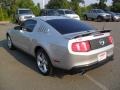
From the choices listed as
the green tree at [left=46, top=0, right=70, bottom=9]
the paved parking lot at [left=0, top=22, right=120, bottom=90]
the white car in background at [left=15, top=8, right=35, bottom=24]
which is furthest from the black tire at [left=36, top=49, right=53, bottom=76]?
the green tree at [left=46, top=0, right=70, bottom=9]

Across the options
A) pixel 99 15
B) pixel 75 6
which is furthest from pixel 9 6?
pixel 99 15

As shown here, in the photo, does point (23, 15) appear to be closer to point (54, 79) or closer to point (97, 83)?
point (54, 79)

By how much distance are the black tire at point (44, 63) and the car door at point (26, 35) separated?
65cm

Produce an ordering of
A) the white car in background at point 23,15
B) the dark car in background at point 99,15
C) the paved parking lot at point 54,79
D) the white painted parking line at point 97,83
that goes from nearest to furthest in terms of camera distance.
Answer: the white painted parking line at point 97,83
the paved parking lot at point 54,79
the white car in background at point 23,15
the dark car in background at point 99,15

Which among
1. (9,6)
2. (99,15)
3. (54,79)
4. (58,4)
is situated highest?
(58,4)

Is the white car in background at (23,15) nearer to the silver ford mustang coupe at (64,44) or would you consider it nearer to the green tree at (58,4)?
the silver ford mustang coupe at (64,44)

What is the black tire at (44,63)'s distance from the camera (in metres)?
6.26

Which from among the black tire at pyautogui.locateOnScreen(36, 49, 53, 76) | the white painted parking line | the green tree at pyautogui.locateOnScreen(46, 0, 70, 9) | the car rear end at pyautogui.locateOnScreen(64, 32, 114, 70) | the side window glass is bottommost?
the white painted parking line

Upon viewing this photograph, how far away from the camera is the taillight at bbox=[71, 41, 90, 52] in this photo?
220 inches

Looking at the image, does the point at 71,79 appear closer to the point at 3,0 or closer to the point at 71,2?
the point at 3,0

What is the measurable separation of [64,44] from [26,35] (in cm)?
219

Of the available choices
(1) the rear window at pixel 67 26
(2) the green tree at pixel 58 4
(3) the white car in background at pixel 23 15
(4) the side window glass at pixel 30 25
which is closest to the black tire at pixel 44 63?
(1) the rear window at pixel 67 26

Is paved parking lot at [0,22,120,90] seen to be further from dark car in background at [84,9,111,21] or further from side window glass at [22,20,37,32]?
dark car in background at [84,9,111,21]

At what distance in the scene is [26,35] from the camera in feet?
24.6
